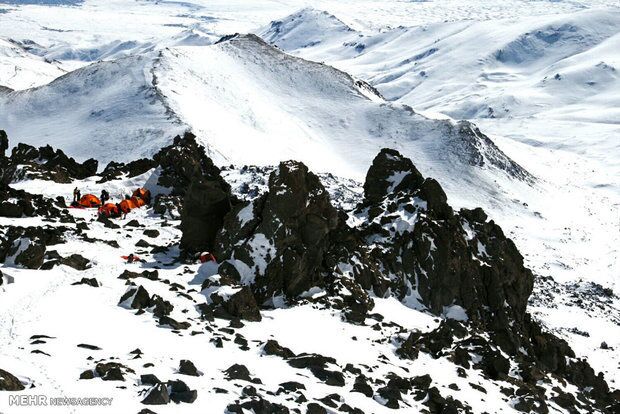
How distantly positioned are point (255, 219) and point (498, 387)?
47.0 feet

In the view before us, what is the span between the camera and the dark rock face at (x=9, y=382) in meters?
16.0

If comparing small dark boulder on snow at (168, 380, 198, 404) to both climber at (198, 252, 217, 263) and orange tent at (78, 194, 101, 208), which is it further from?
orange tent at (78, 194, 101, 208)

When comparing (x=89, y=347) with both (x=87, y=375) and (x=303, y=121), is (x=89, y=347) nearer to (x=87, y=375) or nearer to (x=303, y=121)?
(x=87, y=375)

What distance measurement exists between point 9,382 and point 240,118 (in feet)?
304

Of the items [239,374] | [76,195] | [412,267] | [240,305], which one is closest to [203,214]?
[240,305]

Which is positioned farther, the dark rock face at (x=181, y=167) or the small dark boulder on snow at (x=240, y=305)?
the dark rock face at (x=181, y=167)

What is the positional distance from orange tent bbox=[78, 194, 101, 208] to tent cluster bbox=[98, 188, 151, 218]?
2199 mm

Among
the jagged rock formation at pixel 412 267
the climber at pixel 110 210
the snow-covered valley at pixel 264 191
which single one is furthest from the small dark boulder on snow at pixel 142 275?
the climber at pixel 110 210

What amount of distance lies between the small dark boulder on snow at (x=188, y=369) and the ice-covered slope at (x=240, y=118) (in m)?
67.5

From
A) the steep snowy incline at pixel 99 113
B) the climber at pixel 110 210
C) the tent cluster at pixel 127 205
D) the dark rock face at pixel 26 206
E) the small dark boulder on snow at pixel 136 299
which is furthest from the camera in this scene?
the steep snowy incline at pixel 99 113

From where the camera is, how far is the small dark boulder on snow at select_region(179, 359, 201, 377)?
19.7m

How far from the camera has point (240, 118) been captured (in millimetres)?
106438

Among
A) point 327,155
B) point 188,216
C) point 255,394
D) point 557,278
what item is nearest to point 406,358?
point 255,394

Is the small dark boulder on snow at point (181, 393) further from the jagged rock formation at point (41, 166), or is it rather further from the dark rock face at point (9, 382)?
the jagged rock formation at point (41, 166)
